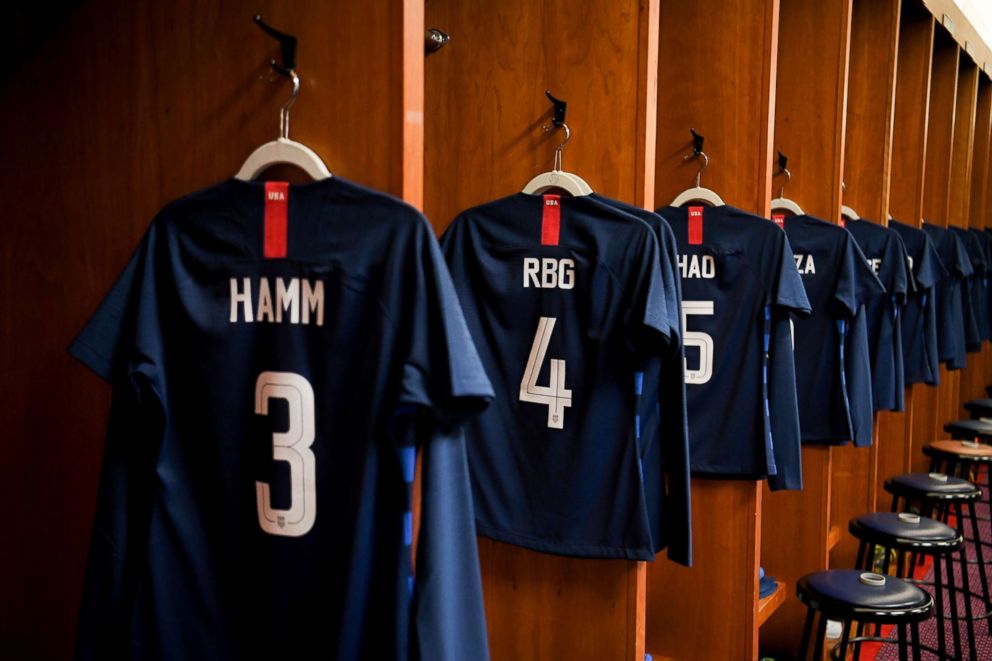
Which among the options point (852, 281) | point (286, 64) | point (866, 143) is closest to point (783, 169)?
point (852, 281)

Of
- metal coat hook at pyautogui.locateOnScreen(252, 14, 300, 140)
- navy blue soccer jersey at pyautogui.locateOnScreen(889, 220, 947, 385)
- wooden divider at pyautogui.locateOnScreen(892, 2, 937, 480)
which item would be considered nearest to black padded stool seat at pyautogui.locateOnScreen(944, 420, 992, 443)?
wooden divider at pyautogui.locateOnScreen(892, 2, 937, 480)

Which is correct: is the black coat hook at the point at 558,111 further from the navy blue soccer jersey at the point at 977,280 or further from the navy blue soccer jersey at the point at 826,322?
the navy blue soccer jersey at the point at 977,280

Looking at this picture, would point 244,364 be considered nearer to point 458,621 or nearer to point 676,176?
point 458,621

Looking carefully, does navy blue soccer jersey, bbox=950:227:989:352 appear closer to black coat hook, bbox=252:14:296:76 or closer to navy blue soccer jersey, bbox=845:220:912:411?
navy blue soccer jersey, bbox=845:220:912:411

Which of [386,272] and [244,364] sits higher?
[386,272]

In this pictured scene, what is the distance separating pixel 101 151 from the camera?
1.63 metres

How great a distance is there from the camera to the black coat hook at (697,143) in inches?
103

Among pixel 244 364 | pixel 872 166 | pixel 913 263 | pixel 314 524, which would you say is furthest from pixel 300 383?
pixel 913 263

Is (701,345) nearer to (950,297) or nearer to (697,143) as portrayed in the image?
(697,143)

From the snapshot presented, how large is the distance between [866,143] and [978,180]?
3.64 m

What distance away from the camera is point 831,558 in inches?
172

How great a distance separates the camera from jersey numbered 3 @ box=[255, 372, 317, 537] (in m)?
1.30

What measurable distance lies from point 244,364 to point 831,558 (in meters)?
3.90

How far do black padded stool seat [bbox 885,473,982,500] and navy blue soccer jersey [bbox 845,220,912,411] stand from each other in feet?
1.32
